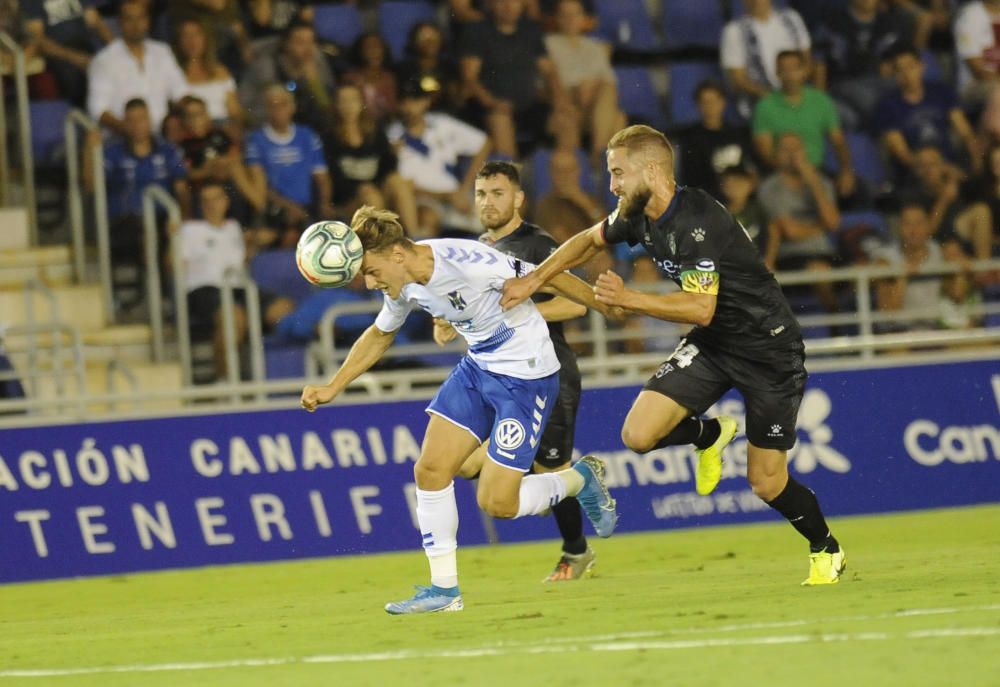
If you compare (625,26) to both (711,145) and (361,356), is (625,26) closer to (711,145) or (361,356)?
(711,145)

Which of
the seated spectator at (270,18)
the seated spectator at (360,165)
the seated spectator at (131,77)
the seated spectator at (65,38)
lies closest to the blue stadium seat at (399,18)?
the seated spectator at (270,18)

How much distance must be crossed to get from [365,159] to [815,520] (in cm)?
769

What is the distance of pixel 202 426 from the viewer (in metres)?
13.5

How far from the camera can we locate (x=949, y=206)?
16453 millimetres

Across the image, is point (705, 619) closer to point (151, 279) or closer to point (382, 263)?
point (382, 263)

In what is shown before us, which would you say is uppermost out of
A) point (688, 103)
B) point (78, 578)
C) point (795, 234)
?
point (688, 103)

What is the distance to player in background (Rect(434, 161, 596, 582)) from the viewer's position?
1020 centimetres

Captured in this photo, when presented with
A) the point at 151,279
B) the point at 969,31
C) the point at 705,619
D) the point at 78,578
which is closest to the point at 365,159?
the point at 151,279

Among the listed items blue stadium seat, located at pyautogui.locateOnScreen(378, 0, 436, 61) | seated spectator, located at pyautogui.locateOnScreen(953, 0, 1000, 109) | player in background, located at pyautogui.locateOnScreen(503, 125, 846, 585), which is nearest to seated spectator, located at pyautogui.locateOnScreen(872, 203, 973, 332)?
seated spectator, located at pyautogui.locateOnScreen(953, 0, 1000, 109)

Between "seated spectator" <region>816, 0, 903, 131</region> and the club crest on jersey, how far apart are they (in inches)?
373

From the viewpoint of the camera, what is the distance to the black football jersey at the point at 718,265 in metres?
8.72

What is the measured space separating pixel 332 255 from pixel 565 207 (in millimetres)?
7385

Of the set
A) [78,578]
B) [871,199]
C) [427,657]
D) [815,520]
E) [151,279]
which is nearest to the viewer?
[427,657]

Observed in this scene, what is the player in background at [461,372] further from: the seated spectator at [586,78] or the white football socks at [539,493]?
the seated spectator at [586,78]
